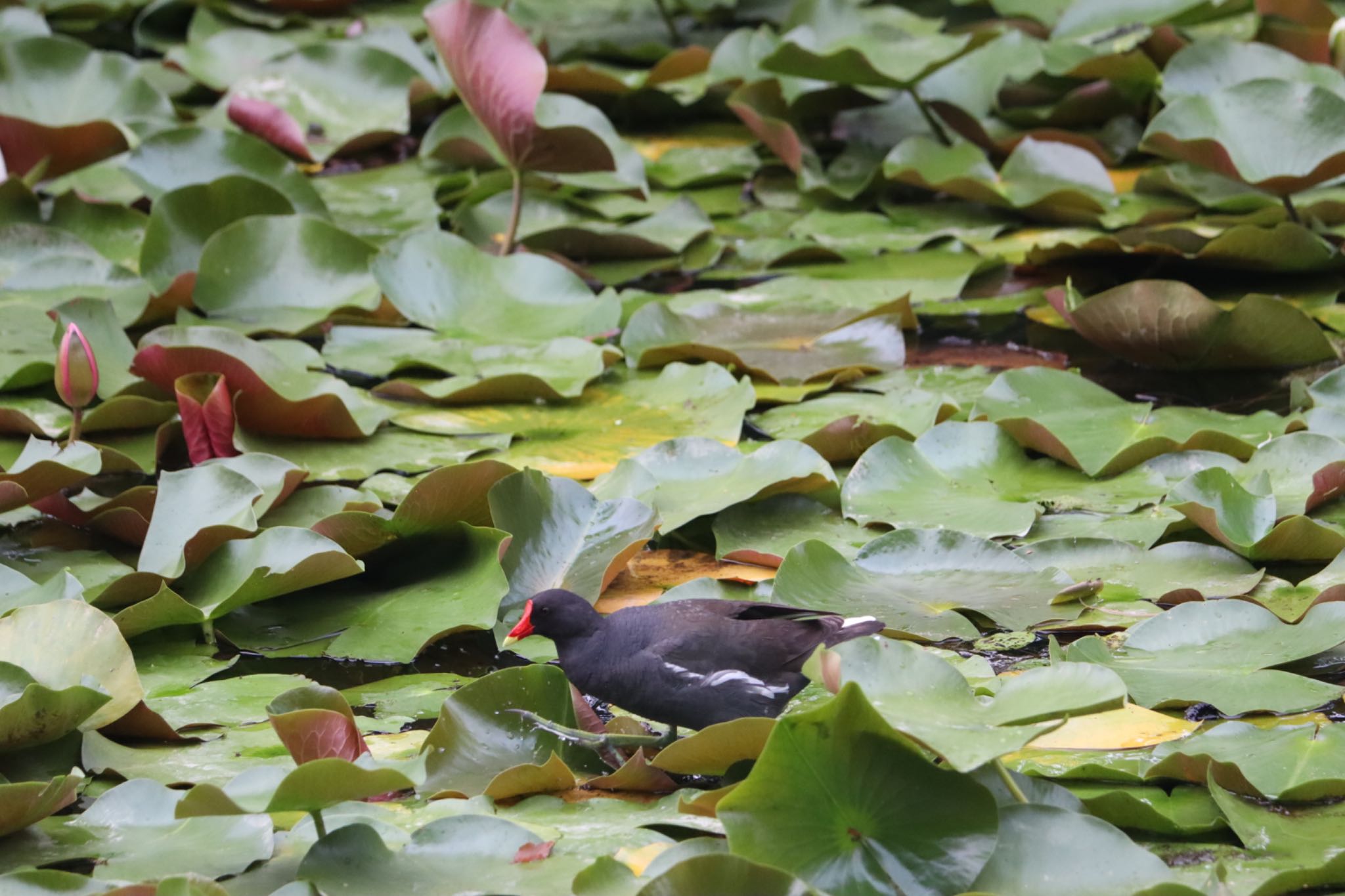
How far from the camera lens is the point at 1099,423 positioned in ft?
9.25

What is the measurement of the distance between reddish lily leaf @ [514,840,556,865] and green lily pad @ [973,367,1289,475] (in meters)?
1.40

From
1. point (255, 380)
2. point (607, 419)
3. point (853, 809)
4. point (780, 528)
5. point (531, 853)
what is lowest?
point (607, 419)

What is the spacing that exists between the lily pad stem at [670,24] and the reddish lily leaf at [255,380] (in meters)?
3.11

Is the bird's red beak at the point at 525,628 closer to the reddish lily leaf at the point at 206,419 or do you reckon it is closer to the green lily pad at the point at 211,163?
the reddish lily leaf at the point at 206,419

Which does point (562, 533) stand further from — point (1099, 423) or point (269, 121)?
point (269, 121)

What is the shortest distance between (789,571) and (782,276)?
5.68ft

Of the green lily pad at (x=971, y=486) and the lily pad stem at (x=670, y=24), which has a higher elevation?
the green lily pad at (x=971, y=486)

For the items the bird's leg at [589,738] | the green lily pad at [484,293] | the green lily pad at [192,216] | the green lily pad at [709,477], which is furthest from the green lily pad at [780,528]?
the green lily pad at [192,216]

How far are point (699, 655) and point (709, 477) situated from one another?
0.67 metres

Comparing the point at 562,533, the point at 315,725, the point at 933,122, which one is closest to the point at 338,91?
the point at 933,122

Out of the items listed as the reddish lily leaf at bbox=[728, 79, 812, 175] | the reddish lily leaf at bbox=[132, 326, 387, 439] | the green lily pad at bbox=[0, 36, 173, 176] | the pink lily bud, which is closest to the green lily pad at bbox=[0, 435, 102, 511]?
the pink lily bud

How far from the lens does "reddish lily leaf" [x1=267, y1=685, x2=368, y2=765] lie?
5.59ft

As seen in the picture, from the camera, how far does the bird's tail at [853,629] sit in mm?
2041

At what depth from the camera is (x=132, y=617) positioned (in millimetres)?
2156
